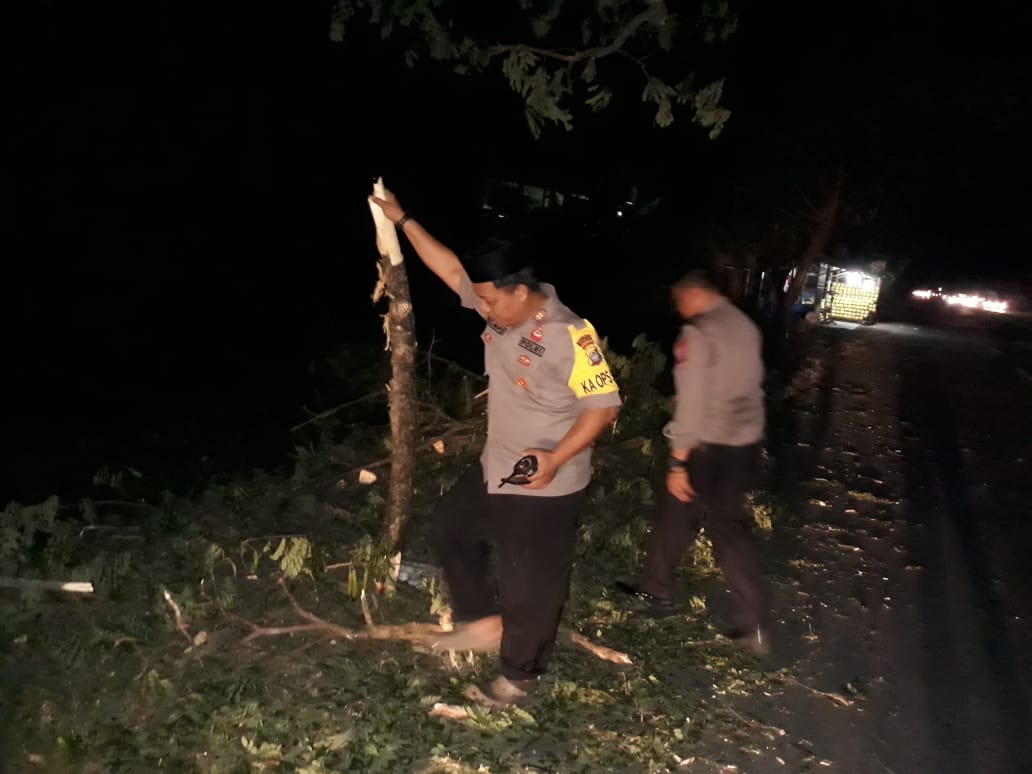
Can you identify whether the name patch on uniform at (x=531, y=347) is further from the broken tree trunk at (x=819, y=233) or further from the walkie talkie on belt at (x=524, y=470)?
the broken tree trunk at (x=819, y=233)

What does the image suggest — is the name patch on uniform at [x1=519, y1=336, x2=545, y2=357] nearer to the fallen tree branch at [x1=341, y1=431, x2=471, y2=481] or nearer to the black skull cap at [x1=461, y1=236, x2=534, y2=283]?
the black skull cap at [x1=461, y1=236, x2=534, y2=283]

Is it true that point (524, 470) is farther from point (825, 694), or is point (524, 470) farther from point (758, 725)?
point (825, 694)

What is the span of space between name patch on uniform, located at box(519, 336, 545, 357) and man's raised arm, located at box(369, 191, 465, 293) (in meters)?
0.54

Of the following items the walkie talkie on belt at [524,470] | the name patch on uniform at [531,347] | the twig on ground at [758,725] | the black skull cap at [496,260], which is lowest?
the twig on ground at [758,725]

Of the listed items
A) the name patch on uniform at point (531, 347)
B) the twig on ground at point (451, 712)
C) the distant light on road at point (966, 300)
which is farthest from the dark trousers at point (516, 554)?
the distant light on road at point (966, 300)

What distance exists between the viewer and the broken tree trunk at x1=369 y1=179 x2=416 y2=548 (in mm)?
4094

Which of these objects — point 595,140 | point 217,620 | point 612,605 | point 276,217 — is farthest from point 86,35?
point 595,140

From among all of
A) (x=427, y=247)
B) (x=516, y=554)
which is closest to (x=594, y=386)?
(x=516, y=554)

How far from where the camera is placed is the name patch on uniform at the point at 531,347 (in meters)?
3.07

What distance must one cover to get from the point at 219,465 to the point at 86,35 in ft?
17.9

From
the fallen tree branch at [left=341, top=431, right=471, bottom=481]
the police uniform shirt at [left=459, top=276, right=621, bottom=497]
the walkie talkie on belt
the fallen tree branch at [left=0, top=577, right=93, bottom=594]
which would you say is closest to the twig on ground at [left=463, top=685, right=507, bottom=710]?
the police uniform shirt at [left=459, top=276, right=621, bottom=497]

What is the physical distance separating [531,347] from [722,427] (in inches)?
53.8

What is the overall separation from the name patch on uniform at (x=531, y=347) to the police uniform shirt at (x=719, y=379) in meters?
1.15

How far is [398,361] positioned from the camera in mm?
4352
